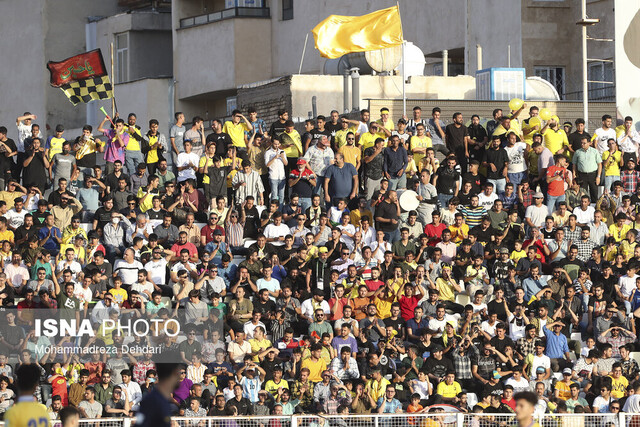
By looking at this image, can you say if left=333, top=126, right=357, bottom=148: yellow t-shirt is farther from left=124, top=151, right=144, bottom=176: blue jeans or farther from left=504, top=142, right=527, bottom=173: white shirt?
left=124, top=151, right=144, bottom=176: blue jeans

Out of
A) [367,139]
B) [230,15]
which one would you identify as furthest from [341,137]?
[230,15]

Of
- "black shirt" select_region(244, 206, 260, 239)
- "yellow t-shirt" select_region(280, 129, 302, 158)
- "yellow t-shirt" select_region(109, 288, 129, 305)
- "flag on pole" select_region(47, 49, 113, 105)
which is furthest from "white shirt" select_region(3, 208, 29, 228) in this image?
"flag on pole" select_region(47, 49, 113, 105)

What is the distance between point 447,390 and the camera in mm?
22547

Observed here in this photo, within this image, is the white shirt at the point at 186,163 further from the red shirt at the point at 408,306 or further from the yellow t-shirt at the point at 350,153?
the red shirt at the point at 408,306

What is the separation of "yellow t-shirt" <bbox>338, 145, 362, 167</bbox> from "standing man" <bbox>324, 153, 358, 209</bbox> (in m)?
0.34

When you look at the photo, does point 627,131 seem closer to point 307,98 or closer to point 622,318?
point 622,318

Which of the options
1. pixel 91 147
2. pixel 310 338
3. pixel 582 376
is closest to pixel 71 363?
pixel 310 338

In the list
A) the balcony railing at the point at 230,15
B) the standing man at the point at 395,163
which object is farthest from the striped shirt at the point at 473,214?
the balcony railing at the point at 230,15

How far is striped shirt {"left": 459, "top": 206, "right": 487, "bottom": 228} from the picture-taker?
25.9 m

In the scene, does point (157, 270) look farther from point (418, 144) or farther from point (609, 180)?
point (609, 180)

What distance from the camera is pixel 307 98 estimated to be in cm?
3366

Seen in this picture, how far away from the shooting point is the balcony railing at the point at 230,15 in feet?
145

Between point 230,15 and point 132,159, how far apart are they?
1799cm

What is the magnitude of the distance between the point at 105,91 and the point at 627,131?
1014 centimetres
